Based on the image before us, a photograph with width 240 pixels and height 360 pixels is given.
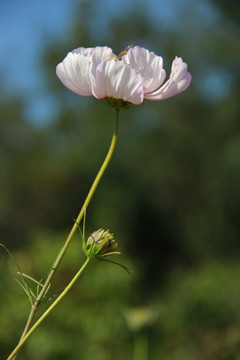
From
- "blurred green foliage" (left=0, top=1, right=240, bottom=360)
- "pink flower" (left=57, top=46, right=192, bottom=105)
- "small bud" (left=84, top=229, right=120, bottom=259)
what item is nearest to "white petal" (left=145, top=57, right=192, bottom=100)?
"pink flower" (left=57, top=46, right=192, bottom=105)

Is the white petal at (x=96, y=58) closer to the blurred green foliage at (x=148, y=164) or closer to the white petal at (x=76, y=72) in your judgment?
the white petal at (x=76, y=72)

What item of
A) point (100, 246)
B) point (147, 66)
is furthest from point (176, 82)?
point (100, 246)

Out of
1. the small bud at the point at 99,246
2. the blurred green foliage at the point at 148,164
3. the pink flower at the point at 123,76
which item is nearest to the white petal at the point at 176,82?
the pink flower at the point at 123,76

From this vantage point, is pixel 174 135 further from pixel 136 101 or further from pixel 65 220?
pixel 136 101

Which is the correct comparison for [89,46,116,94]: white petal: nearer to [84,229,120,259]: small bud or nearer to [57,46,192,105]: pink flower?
[57,46,192,105]: pink flower

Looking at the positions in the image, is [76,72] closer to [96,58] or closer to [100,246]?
[96,58]

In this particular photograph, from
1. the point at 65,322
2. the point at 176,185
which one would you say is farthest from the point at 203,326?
the point at 176,185
